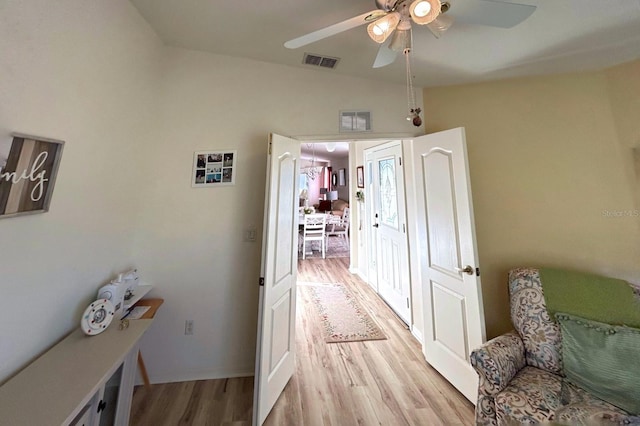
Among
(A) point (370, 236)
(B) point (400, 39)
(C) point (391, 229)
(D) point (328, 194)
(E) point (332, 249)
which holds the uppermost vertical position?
(D) point (328, 194)

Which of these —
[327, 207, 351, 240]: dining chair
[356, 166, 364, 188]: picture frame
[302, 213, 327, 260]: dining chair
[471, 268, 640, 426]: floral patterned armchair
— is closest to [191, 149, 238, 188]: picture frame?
[471, 268, 640, 426]: floral patterned armchair

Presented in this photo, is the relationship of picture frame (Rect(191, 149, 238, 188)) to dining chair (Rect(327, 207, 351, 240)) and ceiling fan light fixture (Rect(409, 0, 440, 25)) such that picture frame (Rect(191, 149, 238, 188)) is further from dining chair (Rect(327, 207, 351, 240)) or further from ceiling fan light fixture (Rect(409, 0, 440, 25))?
dining chair (Rect(327, 207, 351, 240))

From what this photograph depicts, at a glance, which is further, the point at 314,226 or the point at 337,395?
the point at 314,226

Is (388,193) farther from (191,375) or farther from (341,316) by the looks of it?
(191,375)

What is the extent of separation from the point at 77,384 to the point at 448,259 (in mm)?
2203

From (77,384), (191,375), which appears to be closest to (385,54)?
(77,384)

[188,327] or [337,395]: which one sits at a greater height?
[188,327]

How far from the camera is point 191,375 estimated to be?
1820mm

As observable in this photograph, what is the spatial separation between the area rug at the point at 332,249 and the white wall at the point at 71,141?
4.19m

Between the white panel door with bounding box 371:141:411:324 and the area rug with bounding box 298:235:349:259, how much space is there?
2279 mm

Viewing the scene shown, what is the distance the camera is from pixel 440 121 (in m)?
2.03

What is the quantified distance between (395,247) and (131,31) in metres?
3.19

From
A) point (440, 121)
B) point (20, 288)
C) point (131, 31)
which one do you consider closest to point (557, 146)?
point (440, 121)

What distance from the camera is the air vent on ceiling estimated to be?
1.83 m
